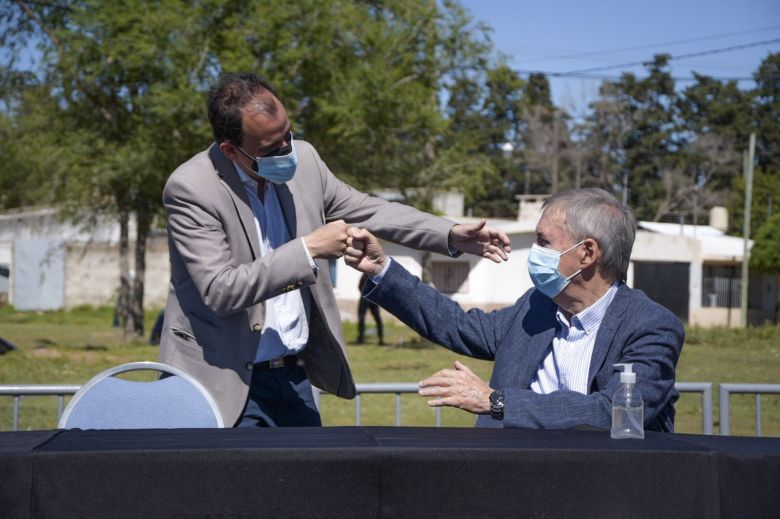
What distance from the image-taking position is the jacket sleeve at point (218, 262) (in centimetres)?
320

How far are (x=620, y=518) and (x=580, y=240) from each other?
56.5 inches

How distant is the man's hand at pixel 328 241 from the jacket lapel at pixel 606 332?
92 cm

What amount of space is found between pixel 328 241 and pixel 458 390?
643 mm

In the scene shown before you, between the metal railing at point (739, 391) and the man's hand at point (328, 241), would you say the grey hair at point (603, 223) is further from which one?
Answer: the metal railing at point (739, 391)

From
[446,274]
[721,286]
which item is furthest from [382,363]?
[721,286]

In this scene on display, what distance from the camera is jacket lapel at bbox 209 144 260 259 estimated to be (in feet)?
11.5

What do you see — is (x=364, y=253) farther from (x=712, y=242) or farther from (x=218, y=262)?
(x=712, y=242)

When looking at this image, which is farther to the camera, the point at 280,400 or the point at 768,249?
the point at 768,249

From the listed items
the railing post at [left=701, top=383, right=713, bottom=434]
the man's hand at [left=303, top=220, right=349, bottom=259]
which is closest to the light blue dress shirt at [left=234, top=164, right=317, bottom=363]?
the man's hand at [left=303, top=220, right=349, bottom=259]

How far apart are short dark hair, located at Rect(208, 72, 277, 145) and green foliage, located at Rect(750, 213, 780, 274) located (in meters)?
37.4

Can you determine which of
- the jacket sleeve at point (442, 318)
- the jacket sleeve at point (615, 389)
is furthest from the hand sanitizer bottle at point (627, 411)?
the jacket sleeve at point (442, 318)

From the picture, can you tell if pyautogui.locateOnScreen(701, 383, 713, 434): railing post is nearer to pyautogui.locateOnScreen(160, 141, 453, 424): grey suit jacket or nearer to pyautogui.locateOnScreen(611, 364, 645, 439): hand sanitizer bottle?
pyautogui.locateOnScreen(160, 141, 453, 424): grey suit jacket

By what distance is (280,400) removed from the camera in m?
3.68

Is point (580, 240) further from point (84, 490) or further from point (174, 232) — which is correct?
point (84, 490)
